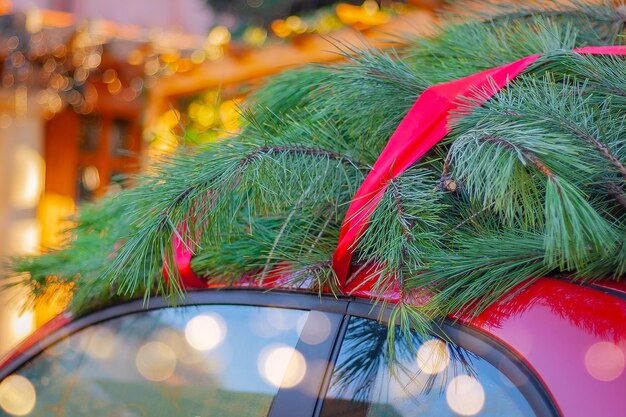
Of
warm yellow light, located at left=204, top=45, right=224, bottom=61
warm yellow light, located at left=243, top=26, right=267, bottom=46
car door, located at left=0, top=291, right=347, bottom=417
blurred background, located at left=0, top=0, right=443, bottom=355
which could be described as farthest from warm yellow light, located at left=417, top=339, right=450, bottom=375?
warm yellow light, located at left=204, top=45, right=224, bottom=61

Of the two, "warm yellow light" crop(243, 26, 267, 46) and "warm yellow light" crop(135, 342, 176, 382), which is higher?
"warm yellow light" crop(243, 26, 267, 46)

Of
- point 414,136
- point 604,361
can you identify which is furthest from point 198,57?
point 604,361

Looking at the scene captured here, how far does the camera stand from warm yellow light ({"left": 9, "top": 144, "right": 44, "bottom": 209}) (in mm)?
5918

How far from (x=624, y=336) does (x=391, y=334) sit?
319mm

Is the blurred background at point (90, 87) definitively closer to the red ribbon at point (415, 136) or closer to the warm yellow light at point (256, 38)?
the warm yellow light at point (256, 38)

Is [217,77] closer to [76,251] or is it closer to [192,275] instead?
[76,251]

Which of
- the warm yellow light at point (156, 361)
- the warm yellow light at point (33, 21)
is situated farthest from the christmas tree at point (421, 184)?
the warm yellow light at point (33, 21)

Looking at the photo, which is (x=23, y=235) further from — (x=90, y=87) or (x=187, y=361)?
(x=187, y=361)

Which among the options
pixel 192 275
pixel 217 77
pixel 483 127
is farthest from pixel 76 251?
pixel 217 77

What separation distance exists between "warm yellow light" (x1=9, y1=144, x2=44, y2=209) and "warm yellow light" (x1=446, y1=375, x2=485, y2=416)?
214 inches

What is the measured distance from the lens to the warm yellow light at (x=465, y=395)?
1.06 metres

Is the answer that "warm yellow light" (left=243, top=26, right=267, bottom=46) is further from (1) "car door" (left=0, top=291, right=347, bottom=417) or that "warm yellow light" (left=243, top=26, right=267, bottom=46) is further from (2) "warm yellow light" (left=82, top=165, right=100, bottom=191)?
(1) "car door" (left=0, top=291, right=347, bottom=417)

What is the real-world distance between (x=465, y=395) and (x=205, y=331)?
0.56 m

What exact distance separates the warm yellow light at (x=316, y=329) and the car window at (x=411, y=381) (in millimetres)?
45
